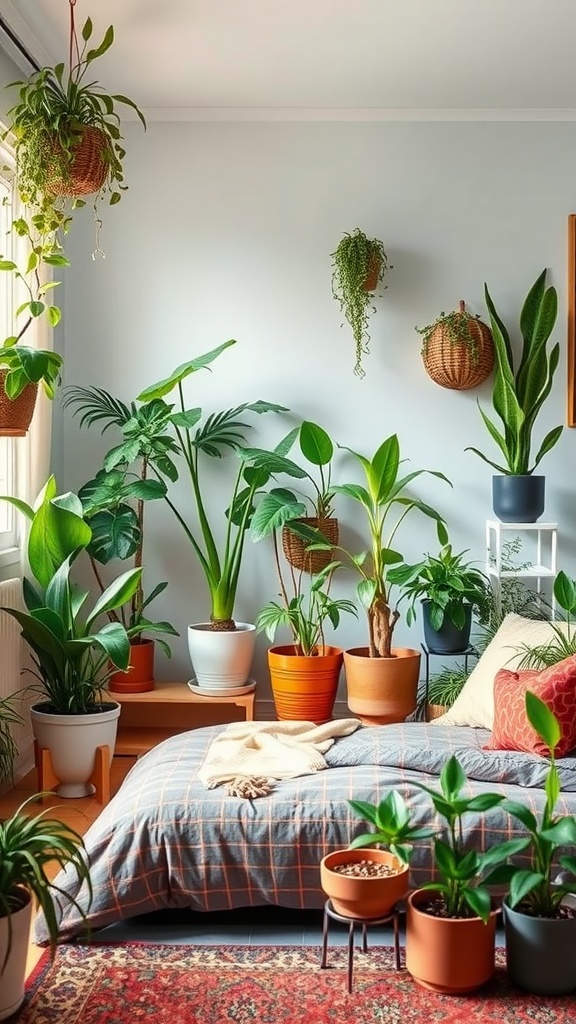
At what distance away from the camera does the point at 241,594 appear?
4871mm

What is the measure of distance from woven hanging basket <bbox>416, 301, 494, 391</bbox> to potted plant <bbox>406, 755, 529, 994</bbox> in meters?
2.49

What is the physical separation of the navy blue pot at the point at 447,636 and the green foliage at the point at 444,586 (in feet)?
0.12

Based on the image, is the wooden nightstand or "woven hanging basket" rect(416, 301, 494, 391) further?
"woven hanging basket" rect(416, 301, 494, 391)

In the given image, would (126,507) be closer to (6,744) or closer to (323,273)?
(6,744)

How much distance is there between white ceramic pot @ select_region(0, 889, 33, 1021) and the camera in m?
2.30

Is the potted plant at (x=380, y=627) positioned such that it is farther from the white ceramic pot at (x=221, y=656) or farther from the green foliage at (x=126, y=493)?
the green foliage at (x=126, y=493)

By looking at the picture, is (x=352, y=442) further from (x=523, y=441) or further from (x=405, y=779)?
(x=405, y=779)

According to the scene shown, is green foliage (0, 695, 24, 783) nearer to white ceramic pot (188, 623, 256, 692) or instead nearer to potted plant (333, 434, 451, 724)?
white ceramic pot (188, 623, 256, 692)

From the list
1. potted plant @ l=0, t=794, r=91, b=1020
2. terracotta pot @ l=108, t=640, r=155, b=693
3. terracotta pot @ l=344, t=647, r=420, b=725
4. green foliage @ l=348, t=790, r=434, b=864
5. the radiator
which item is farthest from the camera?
terracotta pot @ l=108, t=640, r=155, b=693

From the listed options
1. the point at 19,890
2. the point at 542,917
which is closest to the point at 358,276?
the point at 542,917

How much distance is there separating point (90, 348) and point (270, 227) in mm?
1002

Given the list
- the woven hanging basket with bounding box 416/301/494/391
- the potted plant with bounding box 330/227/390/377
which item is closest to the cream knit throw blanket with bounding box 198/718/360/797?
the woven hanging basket with bounding box 416/301/494/391

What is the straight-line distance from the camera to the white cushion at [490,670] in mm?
3672

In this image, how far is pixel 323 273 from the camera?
481cm
